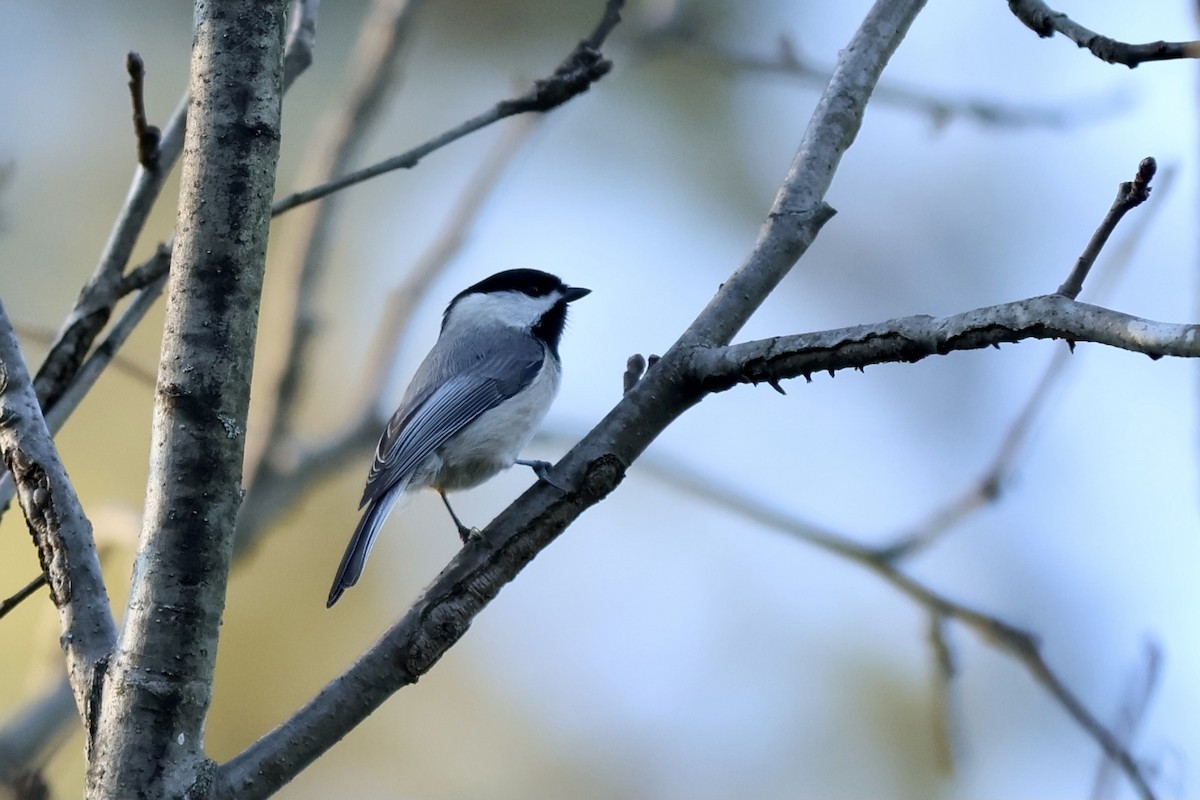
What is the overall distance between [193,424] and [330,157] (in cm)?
233

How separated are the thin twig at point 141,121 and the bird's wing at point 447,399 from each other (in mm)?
1101

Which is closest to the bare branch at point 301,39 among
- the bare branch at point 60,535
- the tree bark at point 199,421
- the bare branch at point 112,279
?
the bare branch at point 112,279

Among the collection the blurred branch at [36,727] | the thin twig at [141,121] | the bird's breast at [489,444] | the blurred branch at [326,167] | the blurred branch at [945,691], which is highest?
the blurred branch at [326,167]

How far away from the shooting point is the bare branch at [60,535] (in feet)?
4.41

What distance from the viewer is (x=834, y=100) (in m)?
1.95

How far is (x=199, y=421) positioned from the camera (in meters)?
1.28

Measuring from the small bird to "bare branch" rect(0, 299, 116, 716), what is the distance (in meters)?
1.09

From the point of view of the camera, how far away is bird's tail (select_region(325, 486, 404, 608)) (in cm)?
218

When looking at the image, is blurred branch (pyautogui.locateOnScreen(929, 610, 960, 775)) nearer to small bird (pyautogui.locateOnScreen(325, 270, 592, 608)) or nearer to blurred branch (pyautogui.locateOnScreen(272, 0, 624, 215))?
small bird (pyautogui.locateOnScreen(325, 270, 592, 608))

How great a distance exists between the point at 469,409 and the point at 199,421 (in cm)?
181

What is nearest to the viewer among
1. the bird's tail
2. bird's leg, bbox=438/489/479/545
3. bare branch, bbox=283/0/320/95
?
bare branch, bbox=283/0/320/95

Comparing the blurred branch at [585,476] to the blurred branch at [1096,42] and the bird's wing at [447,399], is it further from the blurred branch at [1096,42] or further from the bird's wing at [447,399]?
the bird's wing at [447,399]

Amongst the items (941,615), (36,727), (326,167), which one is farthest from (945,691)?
(326,167)

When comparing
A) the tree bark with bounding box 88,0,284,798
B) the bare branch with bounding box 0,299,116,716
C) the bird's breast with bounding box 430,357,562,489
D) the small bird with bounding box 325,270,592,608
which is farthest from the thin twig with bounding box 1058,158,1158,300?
the bird's breast with bounding box 430,357,562,489
